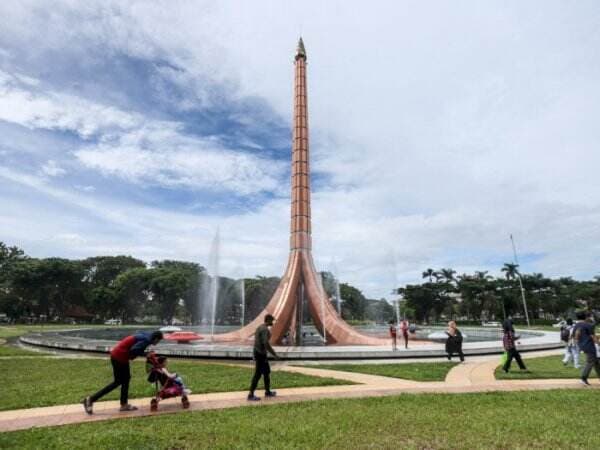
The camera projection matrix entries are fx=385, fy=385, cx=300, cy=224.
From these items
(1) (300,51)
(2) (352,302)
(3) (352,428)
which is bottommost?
(3) (352,428)

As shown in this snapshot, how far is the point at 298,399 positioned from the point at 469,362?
728cm

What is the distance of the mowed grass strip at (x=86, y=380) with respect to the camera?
22.4 ft

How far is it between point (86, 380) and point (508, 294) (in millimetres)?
52988

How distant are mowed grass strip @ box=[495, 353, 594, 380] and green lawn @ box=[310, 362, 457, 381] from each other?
52.1 inches

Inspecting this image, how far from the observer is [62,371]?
9.58 m

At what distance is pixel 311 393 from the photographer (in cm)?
715

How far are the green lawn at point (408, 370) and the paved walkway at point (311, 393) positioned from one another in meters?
0.27

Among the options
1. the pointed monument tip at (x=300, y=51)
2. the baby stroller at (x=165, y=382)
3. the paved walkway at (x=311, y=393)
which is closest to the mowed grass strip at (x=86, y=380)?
the paved walkway at (x=311, y=393)

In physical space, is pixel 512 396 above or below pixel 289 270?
below

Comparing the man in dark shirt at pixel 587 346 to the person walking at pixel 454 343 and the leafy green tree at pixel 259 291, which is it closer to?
the person walking at pixel 454 343

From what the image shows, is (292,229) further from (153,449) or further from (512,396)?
(153,449)

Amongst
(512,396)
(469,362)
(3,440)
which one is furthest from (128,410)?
(469,362)

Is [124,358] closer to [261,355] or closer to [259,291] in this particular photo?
[261,355]

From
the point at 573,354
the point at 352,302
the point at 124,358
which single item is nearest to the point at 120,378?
the point at 124,358
